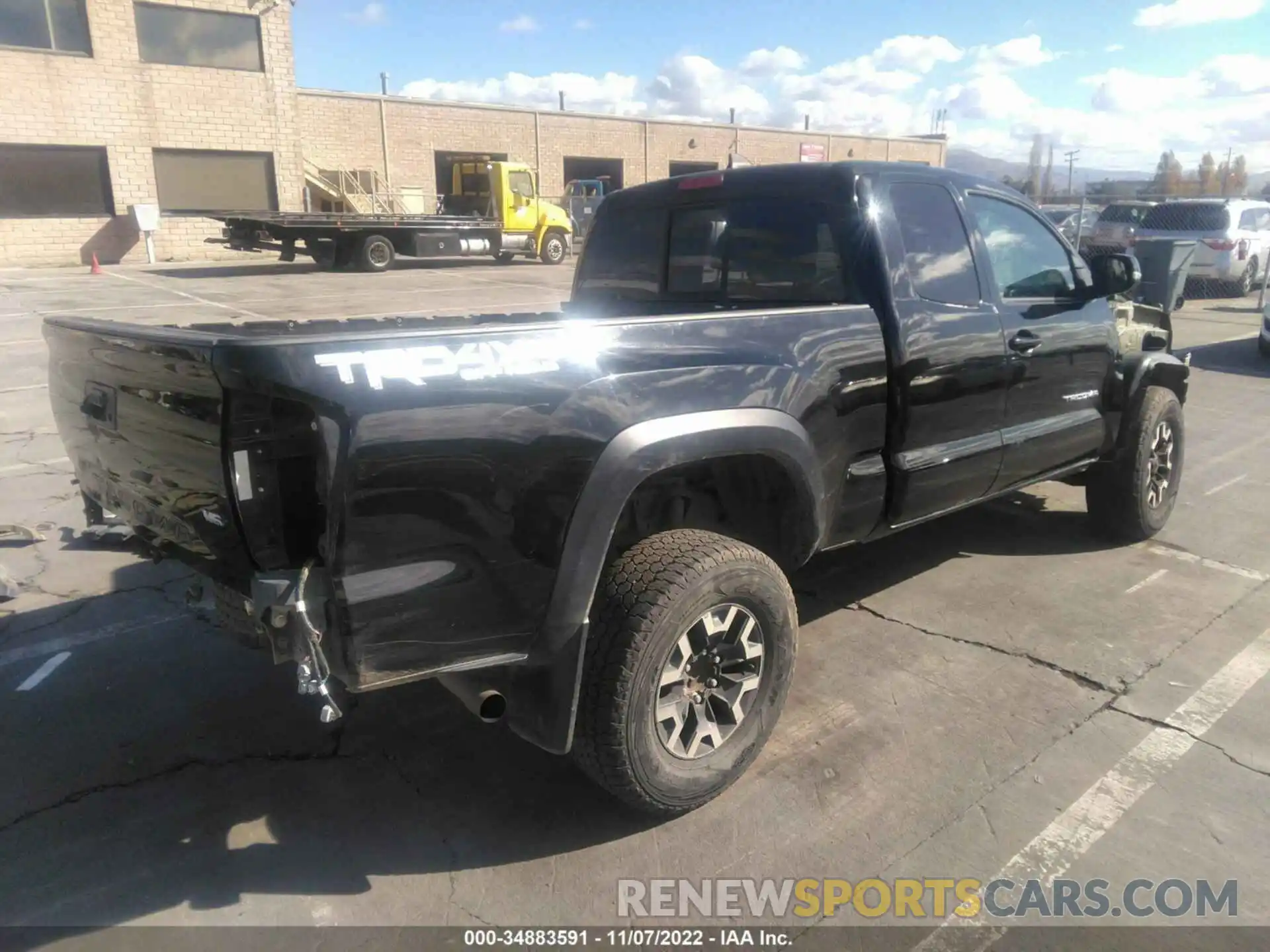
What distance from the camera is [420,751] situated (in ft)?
11.1

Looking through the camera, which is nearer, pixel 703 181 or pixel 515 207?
pixel 703 181

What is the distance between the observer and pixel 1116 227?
1794 centimetres

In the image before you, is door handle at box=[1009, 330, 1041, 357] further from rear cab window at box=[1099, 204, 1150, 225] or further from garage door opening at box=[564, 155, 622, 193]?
garage door opening at box=[564, 155, 622, 193]

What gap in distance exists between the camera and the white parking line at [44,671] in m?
3.81

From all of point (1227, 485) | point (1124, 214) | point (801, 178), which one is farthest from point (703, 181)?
point (1124, 214)

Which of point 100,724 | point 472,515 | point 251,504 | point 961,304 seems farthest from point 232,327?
point 961,304

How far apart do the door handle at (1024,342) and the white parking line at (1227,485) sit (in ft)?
9.94

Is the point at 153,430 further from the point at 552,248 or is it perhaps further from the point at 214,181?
the point at 214,181

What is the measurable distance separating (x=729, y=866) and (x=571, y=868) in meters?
0.48

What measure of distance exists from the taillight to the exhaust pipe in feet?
8.32

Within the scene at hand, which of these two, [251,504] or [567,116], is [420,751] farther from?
[567,116]

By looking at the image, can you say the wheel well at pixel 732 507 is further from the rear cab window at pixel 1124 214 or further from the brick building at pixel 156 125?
the brick building at pixel 156 125

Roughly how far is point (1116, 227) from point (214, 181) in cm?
2442

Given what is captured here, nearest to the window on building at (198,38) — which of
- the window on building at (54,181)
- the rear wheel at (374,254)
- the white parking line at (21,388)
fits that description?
the window on building at (54,181)
